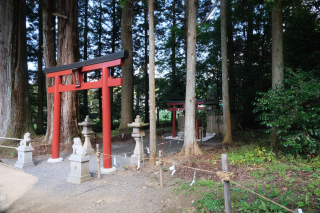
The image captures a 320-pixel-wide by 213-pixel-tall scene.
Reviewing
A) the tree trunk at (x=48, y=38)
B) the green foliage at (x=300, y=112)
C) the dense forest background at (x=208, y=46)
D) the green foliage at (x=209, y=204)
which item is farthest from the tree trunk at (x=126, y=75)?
the green foliage at (x=209, y=204)

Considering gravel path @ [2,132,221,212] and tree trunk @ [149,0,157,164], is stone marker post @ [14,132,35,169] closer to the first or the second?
gravel path @ [2,132,221,212]

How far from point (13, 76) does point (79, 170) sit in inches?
316

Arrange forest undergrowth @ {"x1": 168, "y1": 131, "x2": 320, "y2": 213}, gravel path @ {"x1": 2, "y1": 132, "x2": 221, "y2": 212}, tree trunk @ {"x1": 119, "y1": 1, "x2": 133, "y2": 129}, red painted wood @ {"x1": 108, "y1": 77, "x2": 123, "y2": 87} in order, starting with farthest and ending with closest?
tree trunk @ {"x1": 119, "y1": 1, "x2": 133, "y2": 129} < red painted wood @ {"x1": 108, "y1": 77, "x2": 123, "y2": 87} < gravel path @ {"x1": 2, "y1": 132, "x2": 221, "y2": 212} < forest undergrowth @ {"x1": 168, "y1": 131, "x2": 320, "y2": 213}

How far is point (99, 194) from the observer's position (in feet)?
13.4

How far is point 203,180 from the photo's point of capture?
4.40 m

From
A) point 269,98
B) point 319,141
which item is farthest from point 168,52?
point 319,141

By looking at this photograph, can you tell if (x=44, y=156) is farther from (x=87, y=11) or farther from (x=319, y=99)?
(x=87, y=11)

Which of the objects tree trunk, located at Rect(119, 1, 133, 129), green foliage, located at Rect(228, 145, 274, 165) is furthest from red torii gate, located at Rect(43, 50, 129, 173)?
tree trunk, located at Rect(119, 1, 133, 129)

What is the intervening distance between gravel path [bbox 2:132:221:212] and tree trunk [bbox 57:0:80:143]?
368 cm

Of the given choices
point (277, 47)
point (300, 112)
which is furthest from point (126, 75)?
point (300, 112)

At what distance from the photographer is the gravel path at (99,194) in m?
3.49

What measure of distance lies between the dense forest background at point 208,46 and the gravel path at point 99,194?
5579 mm

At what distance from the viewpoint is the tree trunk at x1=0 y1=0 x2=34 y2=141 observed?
9242 mm

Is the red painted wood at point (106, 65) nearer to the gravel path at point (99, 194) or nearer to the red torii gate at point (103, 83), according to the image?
the red torii gate at point (103, 83)
